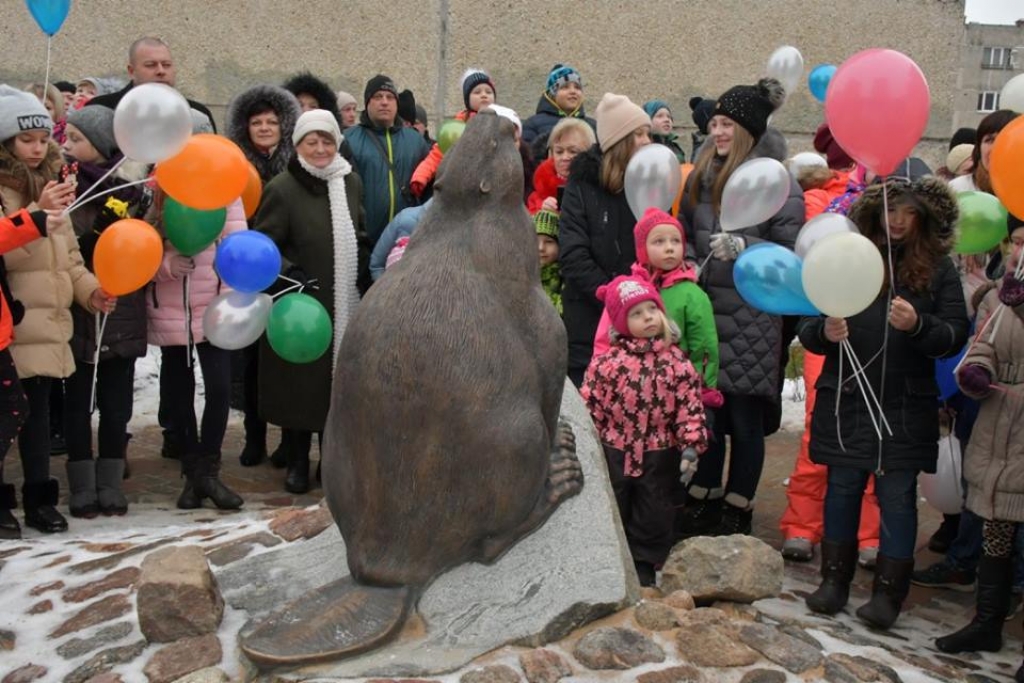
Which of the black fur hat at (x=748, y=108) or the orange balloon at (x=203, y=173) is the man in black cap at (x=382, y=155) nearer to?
the orange balloon at (x=203, y=173)

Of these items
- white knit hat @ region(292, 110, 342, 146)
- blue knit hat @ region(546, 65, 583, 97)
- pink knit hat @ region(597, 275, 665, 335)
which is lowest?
pink knit hat @ region(597, 275, 665, 335)

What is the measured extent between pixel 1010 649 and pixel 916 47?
7987 millimetres

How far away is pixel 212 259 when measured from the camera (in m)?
5.87

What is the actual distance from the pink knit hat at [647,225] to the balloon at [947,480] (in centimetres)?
157

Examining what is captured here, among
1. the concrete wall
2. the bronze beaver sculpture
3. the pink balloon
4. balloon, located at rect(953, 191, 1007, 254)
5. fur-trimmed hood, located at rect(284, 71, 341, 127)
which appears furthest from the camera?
the concrete wall

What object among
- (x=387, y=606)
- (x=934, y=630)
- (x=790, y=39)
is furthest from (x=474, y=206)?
(x=790, y=39)

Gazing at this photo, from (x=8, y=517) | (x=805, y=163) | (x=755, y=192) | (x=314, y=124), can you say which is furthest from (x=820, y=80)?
(x=8, y=517)

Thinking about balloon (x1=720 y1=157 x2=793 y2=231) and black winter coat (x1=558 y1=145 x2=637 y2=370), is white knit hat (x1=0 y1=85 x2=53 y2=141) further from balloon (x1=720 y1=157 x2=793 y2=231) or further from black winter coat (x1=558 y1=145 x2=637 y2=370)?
balloon (x1=720 y1=157 x2=793 y2=231)

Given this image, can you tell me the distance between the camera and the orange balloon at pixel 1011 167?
412 cm

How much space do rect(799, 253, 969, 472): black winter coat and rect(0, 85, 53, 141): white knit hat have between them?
3642 mm

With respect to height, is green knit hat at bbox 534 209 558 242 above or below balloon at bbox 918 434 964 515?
above

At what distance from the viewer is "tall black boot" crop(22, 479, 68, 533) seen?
17.4ft

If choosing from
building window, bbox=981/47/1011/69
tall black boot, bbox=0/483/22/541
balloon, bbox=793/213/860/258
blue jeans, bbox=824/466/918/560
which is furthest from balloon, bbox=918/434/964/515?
building window, bbox=981/47/1011/69

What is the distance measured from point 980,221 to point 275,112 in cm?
388
